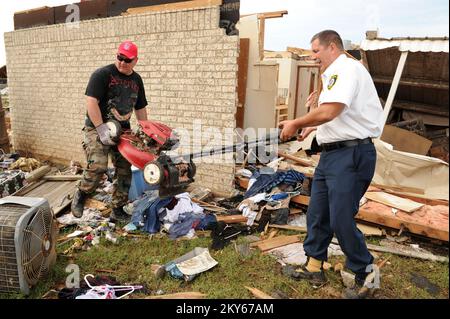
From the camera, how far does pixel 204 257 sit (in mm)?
3367

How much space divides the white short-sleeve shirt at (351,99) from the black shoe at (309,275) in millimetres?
1261

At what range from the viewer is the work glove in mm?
3607

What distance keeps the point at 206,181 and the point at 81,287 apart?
2.70 meters

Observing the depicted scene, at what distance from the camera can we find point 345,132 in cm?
252

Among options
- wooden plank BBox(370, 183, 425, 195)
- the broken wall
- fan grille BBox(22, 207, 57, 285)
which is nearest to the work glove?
fan grille BBox(22, 207, 57, 285)

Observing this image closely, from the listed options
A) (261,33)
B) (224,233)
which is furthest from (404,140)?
(224,233)

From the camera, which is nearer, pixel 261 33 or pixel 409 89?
pixel 409 89

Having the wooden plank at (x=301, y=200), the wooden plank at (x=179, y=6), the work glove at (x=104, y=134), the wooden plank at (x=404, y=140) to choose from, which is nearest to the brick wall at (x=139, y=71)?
the wooden plank at (x=179, y=6)

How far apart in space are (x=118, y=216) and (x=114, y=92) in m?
1.61

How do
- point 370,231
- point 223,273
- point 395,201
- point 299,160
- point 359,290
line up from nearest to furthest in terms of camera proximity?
1. point 359,290
2. point 223,273
3. point 370,231
4. point 395,201
5. point 299,160

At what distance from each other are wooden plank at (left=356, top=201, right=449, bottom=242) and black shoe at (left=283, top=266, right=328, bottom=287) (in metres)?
1.21

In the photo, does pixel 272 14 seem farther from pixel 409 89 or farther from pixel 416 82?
pixel 416 82

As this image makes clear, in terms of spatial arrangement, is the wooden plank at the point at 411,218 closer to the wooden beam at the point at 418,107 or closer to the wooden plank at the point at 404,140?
the wooden plank at the point at 404,140

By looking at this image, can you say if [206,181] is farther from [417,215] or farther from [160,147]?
[417,215]
